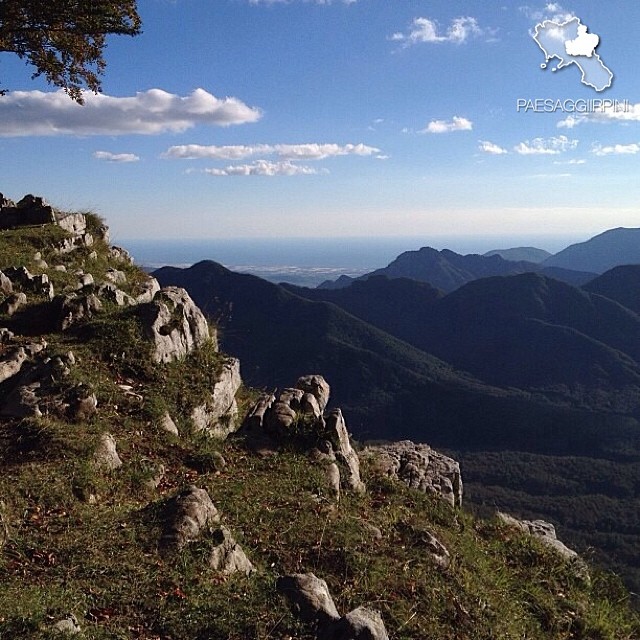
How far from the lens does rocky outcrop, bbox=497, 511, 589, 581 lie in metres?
12.7

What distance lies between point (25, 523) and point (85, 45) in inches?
746

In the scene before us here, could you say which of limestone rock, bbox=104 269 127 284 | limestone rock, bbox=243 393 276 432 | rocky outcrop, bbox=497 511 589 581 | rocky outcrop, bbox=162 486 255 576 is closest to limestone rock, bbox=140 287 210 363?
limestone rock, bbox=243 393 276 432

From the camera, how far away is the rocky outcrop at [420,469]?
1611 centimetres

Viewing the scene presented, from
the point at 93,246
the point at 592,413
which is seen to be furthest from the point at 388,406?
the point at 93,246

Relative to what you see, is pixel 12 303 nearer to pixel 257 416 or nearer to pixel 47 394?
pixel 47 394

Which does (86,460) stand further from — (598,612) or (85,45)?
Result: (85,45)

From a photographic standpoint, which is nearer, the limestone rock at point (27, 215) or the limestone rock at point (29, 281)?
the limestone rock at point (29, 281)

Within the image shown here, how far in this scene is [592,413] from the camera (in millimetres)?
196250

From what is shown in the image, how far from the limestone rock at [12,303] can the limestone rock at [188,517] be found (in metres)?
10.3

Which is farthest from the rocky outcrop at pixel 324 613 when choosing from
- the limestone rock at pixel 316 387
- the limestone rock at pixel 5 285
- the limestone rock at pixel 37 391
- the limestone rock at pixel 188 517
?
the limestone rock at pixel 5 285

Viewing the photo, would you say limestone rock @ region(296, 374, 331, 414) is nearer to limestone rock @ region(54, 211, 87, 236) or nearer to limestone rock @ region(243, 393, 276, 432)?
limestone rock @ region(243, 393, 276, 432)

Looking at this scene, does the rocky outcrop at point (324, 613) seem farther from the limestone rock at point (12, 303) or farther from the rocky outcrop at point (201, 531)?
the limestone rock at point (12, 303)

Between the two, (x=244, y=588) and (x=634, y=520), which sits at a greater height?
(x=244, y=588)

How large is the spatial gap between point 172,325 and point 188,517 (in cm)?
810
